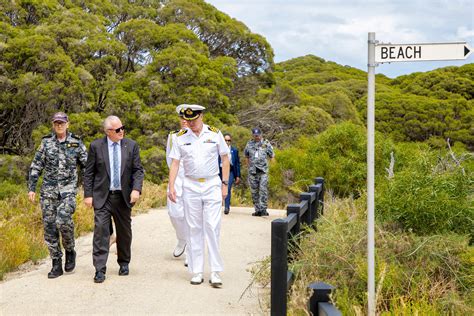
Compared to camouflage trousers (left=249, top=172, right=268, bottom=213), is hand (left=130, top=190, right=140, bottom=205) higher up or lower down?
higher up

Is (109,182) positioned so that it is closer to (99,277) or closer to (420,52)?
(99,277)

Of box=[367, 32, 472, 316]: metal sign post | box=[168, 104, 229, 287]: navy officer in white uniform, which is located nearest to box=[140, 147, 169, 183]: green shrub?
box=[168, 104, 229, 287]: navy officer in white uniform

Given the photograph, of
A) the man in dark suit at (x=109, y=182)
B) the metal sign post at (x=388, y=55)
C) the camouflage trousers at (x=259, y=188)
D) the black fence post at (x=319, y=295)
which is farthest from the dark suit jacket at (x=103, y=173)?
the camouflage trousers at (x=259, y=188)

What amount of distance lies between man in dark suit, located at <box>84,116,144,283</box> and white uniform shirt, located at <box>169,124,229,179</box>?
0.68 meters

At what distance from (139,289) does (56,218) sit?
4.54 feet

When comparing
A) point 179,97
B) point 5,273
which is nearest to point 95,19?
point 179,97

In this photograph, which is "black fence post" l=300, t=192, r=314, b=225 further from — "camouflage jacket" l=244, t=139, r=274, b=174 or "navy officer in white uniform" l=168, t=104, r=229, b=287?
"camouflage jacket" l=244, t=139, r=274, b=174

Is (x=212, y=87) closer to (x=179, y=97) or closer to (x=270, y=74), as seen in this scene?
(x=179, y=97)

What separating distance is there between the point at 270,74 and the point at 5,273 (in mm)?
23137

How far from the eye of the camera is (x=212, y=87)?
24.2 meters

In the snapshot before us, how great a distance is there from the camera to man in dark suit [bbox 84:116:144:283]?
762 centimetres

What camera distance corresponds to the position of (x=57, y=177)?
761 centimetres

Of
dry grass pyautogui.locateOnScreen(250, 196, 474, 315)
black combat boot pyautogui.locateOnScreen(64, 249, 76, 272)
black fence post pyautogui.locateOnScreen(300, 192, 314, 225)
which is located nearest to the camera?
dry grass pyautogui.locateOnScreen(250, 196, 474, 315)

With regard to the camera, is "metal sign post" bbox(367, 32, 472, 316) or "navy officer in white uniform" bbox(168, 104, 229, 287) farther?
"navy officer in white uniform" bbox(168, 104, 229, 287)
